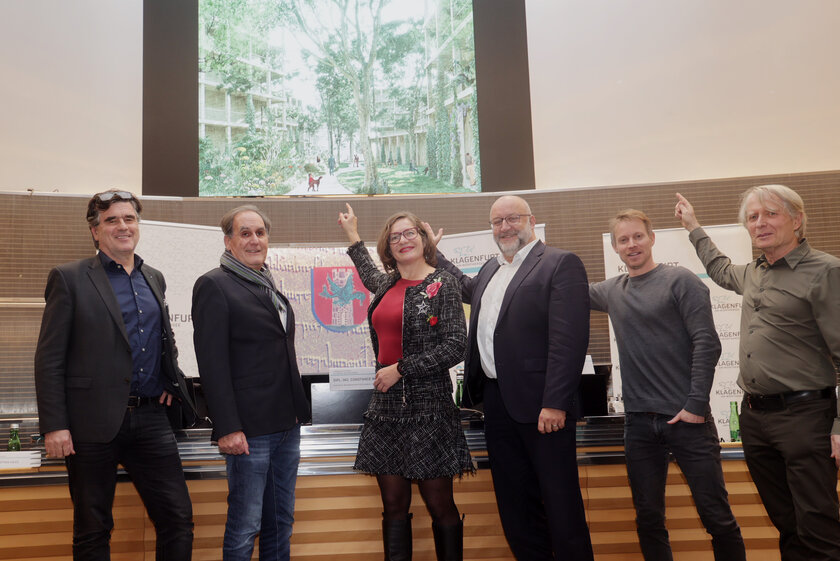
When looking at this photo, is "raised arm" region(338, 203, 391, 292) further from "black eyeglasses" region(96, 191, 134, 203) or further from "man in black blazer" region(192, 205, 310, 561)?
"black eyeglasses" region(96, 191, 134, 203)

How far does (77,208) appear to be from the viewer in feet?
14.1

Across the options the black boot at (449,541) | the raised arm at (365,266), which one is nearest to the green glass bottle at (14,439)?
the raised arm at (365,266)

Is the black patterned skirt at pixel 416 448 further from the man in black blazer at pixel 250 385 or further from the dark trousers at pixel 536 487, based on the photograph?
the man in black blazer at pixel 250 385

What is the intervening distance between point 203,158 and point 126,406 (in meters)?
2.90

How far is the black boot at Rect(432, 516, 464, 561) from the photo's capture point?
7.99 ft

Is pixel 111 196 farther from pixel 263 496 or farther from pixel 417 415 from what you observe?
pixel 417 415

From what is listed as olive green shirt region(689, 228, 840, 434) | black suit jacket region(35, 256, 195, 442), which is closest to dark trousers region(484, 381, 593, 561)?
olive green shirt region(689, 228, 840, 434)

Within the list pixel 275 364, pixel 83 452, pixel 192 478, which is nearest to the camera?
pixel 83 452

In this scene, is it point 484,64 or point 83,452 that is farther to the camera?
point 484,64

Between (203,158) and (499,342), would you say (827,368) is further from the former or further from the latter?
(203,158)

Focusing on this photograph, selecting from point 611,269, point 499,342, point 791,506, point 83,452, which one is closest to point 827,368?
point 791,506

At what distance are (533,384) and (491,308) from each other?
394 mm

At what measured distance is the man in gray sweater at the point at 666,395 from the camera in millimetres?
2559

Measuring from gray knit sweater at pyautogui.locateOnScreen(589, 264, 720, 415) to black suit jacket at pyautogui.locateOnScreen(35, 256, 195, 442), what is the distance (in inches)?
82.9
